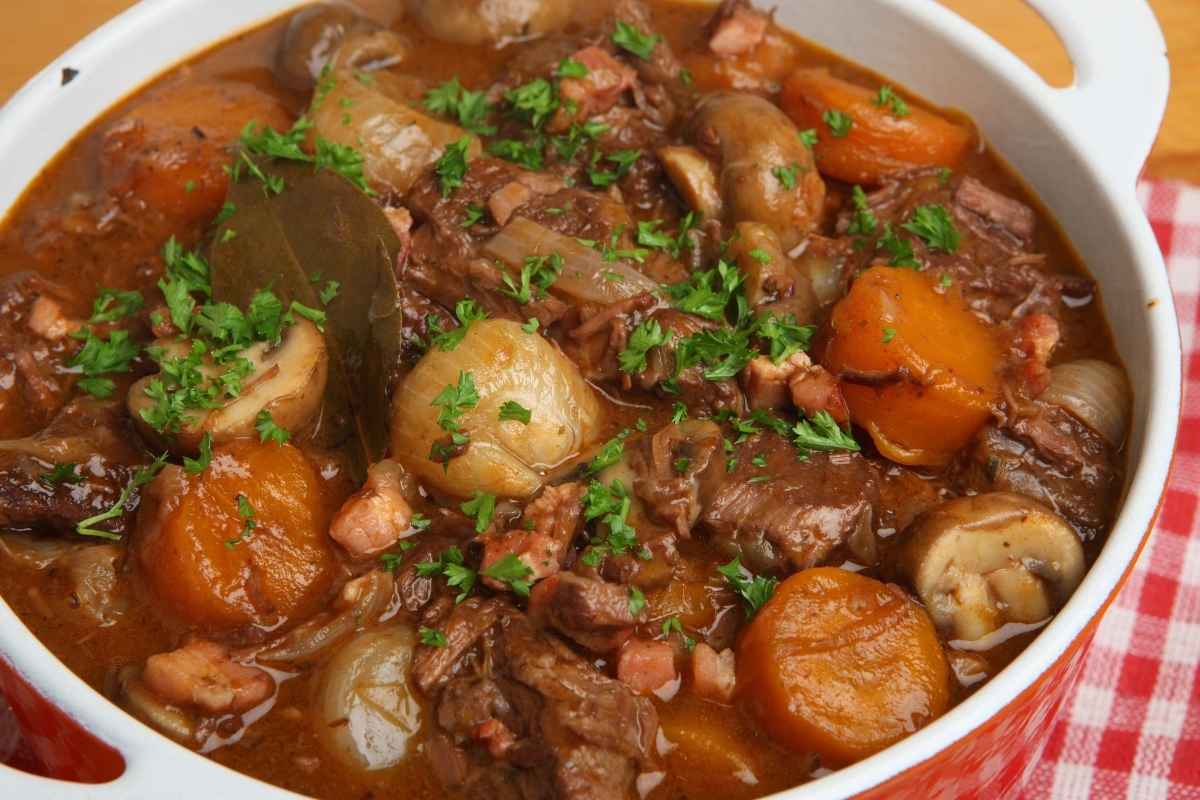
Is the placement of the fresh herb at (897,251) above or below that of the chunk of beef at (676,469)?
above

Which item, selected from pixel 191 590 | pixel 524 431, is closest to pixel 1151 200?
pixel 524 431

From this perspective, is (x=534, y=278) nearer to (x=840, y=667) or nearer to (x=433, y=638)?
(x=433, y=638)

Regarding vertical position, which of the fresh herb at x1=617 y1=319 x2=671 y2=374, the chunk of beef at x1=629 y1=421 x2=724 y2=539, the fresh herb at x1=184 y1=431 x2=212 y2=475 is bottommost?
the chunk of beef at x1=629 y1=421 x2=724 y2=539

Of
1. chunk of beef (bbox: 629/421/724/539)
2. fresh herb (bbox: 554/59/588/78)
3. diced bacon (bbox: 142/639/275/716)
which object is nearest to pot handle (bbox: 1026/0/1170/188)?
fresh herb (bbox: 554/59/588/78)

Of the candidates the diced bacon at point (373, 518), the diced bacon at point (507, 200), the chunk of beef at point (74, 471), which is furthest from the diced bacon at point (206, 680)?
the diced bacon at point (507, 200)

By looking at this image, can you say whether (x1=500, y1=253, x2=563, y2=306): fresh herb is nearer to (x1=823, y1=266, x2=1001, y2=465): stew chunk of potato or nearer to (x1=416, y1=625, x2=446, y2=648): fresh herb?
(x1=823, y1=266, x2=1001, y2=465): stew chunk of potato

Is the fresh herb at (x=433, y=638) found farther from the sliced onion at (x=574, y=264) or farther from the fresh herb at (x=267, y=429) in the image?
the sliced onion at (x=574, y=264)

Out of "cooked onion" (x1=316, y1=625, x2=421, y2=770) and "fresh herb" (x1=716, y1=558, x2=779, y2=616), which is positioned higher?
"cooked onion" (x1=316, y1=625, x2=421, y2=770)
